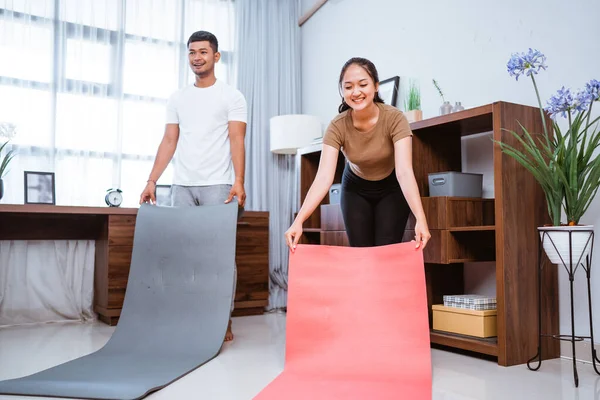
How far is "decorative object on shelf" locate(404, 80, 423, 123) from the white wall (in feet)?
0.31

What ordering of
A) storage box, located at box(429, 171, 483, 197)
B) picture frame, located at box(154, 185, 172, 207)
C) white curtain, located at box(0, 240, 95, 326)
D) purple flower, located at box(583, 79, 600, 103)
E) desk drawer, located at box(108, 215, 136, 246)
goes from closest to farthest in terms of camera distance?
purple flower, located at box(583, 79, 600, 103), storage box, located at box(429, 171, 483, 197), desk drawer, located at box(108, 215, 136, 246), white curtain, located at box(0, 240, 95, 326), picture frame, located at box(154, 185, 172, 207)

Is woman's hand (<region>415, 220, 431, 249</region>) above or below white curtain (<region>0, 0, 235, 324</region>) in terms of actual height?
below

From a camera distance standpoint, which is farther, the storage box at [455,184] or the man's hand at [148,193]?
the man's hand at [148,193]

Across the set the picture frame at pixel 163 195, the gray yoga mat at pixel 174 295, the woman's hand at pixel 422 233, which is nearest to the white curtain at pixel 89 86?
the picture frame at pixel 163 195

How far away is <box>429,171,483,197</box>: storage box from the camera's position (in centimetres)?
254

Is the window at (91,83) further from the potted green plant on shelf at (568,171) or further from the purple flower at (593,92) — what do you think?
the purple flower at (593,92)

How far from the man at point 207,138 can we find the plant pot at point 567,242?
4.62 ft

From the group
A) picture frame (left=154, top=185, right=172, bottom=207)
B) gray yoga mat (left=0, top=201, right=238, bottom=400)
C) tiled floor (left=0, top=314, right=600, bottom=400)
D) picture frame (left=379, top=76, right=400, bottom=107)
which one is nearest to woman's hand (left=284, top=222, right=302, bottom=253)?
tiled floor (left=0, top=314, right=600, bottom=400)

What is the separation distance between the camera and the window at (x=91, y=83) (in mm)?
3529

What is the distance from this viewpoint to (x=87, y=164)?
3.68 metres

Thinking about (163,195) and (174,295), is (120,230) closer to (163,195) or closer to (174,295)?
(163,195)

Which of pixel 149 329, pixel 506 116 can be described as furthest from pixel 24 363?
pixel 506 116

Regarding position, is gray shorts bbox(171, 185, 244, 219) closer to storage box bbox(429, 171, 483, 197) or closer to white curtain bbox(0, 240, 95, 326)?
storage box bbox(429, 171, 483, 197)

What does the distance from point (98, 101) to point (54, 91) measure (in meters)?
0.29
